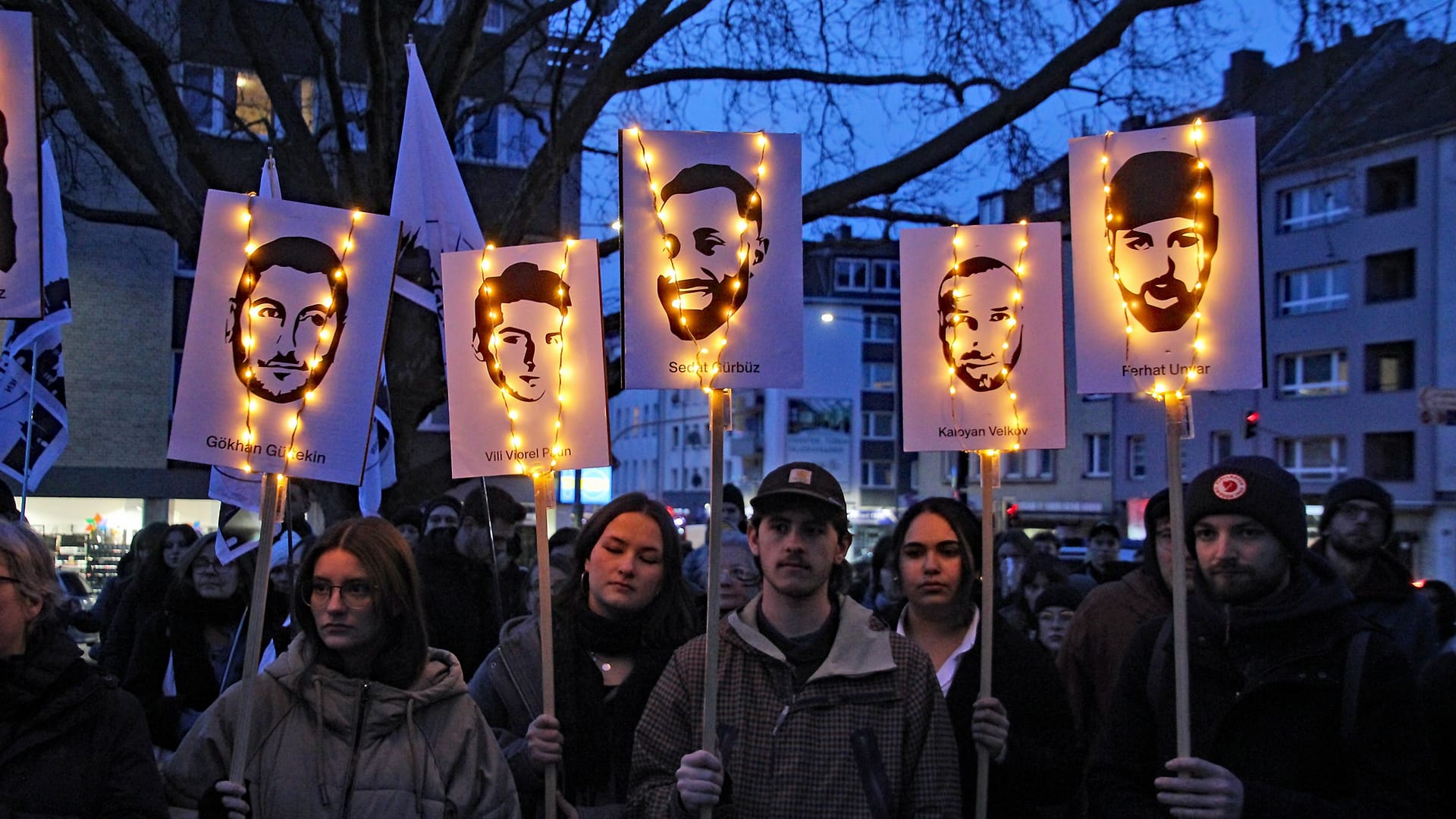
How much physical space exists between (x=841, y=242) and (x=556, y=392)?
8733 millimetres

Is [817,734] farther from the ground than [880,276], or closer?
closer

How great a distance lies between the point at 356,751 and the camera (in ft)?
12.8

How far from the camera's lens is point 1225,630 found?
393cm

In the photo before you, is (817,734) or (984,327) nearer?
(817,734)

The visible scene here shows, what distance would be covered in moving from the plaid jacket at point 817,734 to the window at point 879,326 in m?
64.9

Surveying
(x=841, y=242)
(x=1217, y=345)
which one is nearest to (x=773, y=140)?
(x=1217, y=345)

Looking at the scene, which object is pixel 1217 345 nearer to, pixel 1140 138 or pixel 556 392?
pixel 1140 138

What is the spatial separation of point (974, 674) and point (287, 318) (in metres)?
2.56

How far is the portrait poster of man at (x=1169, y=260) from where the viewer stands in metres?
4.35

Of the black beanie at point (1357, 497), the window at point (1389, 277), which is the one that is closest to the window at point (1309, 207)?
the window at point (1389, 277)

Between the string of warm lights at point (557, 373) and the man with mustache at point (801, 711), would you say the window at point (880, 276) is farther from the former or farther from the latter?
the man with mustache at point (801, 711)

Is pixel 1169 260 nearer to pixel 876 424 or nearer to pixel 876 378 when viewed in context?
pixel 876 424

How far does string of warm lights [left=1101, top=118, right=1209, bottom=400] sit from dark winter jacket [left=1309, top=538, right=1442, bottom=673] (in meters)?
2.19

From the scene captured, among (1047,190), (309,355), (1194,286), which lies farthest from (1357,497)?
(1047,190)
